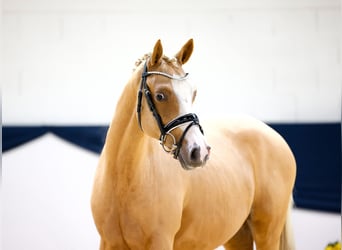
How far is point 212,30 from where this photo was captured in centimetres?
460

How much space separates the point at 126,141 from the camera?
6.93 feet

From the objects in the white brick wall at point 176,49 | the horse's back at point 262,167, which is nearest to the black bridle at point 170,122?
the horse's back at point 262,167

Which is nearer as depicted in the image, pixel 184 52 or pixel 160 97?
pixel 160 97

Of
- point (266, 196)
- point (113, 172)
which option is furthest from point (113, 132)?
point (266, 196)

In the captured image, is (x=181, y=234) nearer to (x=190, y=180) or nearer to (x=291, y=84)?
(x=190, y=180)

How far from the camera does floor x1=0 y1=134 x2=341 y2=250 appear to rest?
14.1 ft

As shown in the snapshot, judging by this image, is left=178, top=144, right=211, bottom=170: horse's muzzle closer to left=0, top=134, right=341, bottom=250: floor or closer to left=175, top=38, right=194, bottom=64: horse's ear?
left=175, top=38, right=194, bottom=64: horse's ear

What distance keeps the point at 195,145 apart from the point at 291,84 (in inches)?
118

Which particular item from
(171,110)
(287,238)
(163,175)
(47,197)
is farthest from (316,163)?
(171,110)

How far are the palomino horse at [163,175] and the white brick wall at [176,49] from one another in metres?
2.05

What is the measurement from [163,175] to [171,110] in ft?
1.04

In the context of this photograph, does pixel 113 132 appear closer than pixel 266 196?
Yes

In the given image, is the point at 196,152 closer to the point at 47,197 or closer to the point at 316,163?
the point at 47,197

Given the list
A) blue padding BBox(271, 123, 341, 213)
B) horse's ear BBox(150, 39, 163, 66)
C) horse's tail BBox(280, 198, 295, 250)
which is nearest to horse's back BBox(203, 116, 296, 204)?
horse's tail BBox(280, 198, 295, 250)
